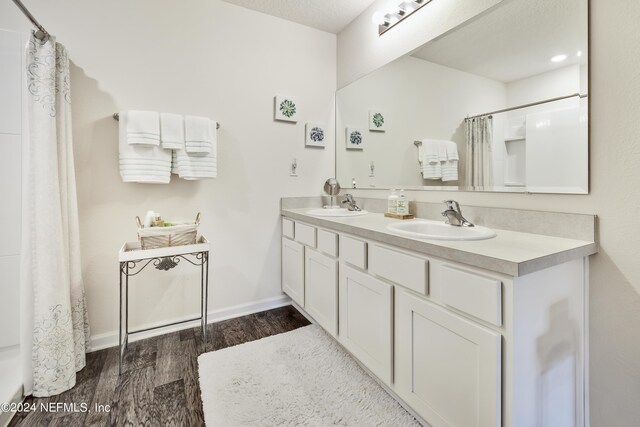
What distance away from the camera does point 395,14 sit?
6.20 feet

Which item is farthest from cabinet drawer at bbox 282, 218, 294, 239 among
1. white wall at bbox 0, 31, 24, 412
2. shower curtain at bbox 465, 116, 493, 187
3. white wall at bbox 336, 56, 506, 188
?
white wall at bbox 0, 31, 24, 412

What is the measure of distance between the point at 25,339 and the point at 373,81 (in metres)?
2.53

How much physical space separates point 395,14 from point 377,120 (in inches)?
26.4

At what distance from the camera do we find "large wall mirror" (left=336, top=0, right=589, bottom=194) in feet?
3.65

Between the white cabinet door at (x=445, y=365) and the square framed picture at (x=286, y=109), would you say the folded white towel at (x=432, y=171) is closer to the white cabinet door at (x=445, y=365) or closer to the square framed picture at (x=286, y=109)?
the white cabinet door at (x=445, y=365)

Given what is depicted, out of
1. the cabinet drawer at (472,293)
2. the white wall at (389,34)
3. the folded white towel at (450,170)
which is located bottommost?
the cabinet drawer at (472,293)

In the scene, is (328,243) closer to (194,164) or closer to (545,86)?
(194,164)

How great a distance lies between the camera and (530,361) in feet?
2.86

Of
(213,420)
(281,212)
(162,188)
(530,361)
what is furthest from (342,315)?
(162,188)

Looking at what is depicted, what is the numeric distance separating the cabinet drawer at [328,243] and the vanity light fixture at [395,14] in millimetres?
1472

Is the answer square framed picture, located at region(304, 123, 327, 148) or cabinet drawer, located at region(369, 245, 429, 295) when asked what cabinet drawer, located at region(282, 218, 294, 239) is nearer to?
square framed picture, located at region(304, 123, 327, 148)

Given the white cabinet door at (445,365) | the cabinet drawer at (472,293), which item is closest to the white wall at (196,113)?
the white cabinet door at (445,365)

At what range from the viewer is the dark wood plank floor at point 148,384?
4.09 ft

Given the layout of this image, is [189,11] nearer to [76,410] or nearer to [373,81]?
[373,81]
